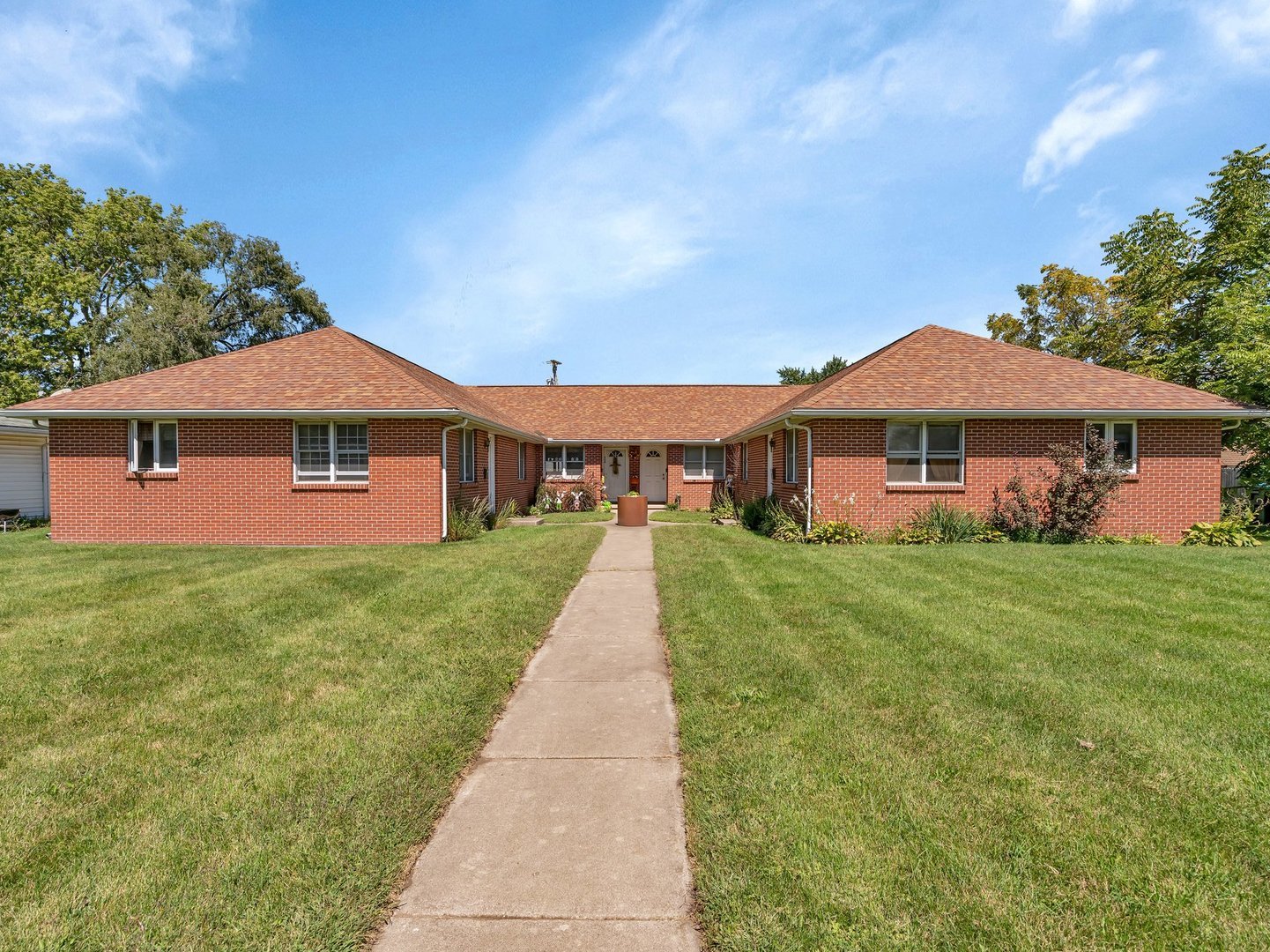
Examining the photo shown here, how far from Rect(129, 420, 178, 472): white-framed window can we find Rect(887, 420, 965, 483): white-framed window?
16461mm

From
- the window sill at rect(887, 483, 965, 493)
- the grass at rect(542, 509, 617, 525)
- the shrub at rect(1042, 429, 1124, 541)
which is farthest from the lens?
the grass at rect(542, 509, 617, 525)

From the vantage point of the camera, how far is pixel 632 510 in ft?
56.6

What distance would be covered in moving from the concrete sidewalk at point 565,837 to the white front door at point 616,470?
69.1ft

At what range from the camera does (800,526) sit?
13672 millimetres

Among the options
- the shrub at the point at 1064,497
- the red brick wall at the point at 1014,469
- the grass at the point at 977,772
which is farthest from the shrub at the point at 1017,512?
the grass at the point at 977,772

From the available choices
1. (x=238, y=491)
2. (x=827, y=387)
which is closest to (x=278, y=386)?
(x=238, y=491)

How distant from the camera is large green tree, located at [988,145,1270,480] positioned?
15.5 metres

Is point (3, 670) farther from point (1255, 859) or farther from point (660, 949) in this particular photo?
point (1255, 859)

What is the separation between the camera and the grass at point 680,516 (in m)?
19.6

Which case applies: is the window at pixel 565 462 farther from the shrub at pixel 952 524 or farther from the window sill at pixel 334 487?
the shrub at pixel 952 524

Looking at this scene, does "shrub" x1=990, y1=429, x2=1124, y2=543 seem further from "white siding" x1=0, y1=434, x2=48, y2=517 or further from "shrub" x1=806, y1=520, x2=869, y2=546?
"white siding" x1=0, y1=434, x2=48, y2=517

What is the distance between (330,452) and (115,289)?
32553 mm

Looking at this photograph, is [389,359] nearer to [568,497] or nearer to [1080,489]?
[568,497]

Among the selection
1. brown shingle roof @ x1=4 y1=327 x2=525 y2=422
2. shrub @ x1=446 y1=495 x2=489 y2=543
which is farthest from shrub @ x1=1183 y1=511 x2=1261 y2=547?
brown shingle roof @ x1=4 y1=327 x2=525 y2=422
